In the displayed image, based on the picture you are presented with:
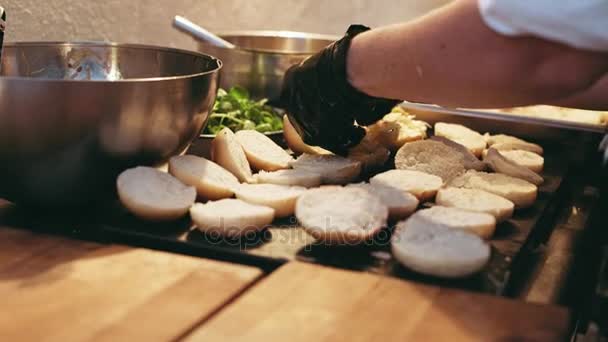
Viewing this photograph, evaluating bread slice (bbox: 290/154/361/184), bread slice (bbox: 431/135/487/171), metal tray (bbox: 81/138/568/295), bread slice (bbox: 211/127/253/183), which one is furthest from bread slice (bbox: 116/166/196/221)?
bread slice (bbox: 431/135/487/171)

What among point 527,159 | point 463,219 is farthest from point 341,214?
point 527,159

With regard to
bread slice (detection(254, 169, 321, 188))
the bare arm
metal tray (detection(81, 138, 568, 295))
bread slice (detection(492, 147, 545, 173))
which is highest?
the bare arm

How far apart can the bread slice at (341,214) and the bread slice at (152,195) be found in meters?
0.21

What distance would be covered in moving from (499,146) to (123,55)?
95 cm

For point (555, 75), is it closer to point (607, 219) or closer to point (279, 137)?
point (607, 219)

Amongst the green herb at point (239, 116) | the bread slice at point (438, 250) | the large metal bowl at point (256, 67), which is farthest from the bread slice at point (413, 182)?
the large metal bowl at point (256, 67)

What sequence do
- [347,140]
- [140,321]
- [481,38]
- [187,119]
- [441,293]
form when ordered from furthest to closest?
[347,140] < [187,119] < [481,38] < [441,293] < [140,321]

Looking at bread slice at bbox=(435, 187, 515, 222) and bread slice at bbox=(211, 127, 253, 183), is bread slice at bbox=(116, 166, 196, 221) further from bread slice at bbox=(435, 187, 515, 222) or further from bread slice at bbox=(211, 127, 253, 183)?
bread slice at bbox=(435, 187, 515, 222)

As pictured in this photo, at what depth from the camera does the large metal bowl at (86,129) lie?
3.98 ft

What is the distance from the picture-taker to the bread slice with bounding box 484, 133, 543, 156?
1832 mm

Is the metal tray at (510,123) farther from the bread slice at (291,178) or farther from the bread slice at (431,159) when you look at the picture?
the bread slice at (291,178)

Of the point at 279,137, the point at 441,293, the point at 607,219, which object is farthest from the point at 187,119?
the point at 607,219

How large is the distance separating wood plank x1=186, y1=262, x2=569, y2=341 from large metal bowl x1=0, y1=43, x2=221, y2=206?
41 cm

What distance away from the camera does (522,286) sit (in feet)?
3.96
